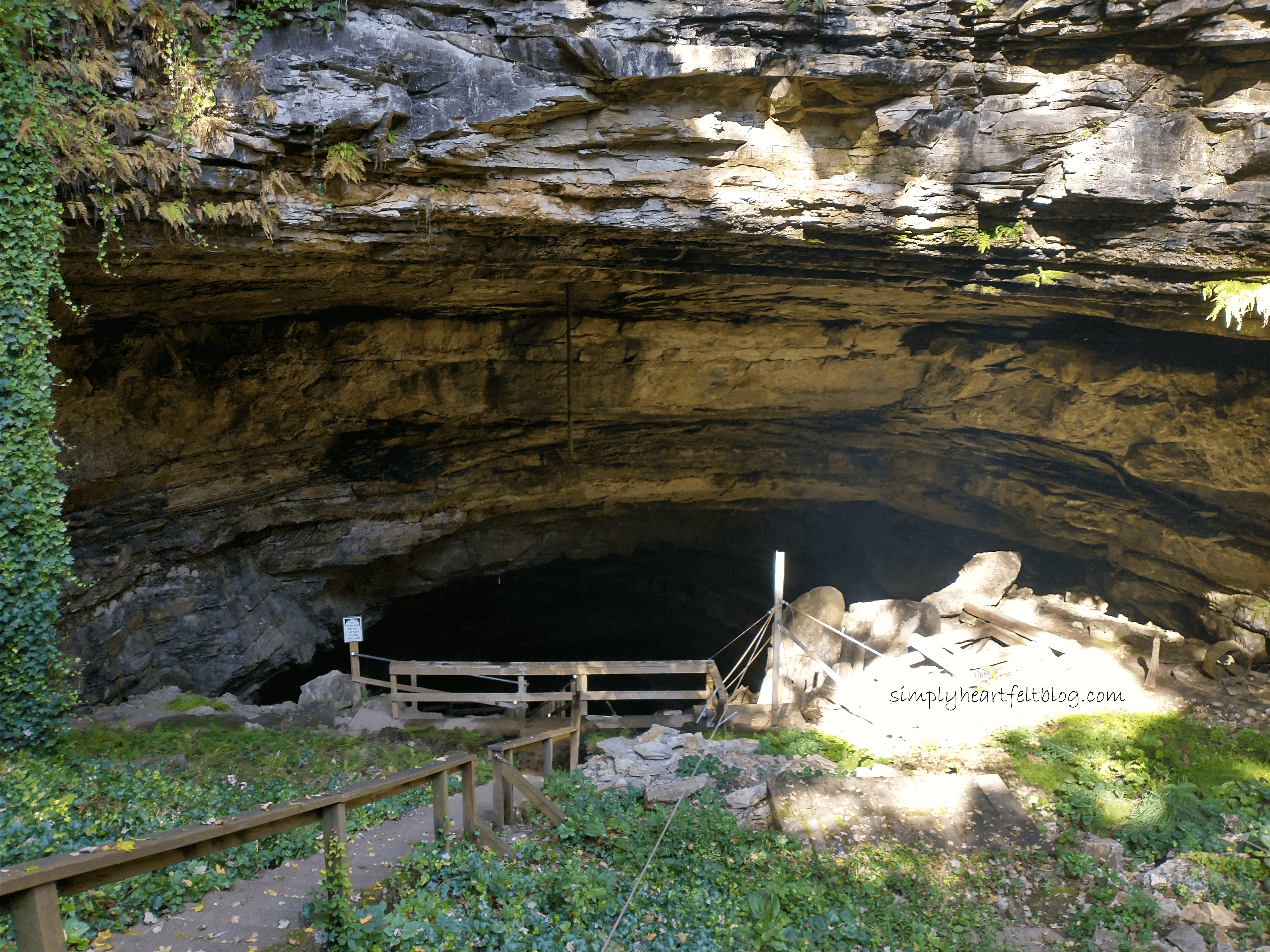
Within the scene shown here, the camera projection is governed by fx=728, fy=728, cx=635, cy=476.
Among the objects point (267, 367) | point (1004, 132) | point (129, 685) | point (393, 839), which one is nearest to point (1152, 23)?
point (1004, 132)

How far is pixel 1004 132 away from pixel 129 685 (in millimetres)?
13539

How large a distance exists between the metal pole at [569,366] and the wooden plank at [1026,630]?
689 cm

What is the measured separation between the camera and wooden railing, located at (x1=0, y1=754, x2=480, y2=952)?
221 centimetres

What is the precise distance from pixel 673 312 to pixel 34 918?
32.4 ft

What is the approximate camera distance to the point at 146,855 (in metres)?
2.46

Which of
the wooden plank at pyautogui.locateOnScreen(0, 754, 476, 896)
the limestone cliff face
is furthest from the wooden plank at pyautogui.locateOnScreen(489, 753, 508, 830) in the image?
the limestone cliff face

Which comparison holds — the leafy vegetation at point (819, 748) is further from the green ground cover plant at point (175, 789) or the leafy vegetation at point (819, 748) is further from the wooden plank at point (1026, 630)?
the wooden plank at point (1026, 630)

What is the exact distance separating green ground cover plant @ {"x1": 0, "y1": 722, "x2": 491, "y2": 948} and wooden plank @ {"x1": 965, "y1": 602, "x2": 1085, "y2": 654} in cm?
704

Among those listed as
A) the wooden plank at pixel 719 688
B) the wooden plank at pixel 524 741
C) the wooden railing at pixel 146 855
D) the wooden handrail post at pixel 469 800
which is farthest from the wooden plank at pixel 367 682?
the wooden railing at pixel 146 855

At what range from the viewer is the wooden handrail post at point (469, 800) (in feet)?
14.0

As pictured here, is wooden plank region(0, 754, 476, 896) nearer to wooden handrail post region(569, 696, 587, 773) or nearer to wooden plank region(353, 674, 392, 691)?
wooden handrail post region(569, 696, 587, 773)

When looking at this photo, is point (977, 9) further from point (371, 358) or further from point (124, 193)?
point (371, 358)

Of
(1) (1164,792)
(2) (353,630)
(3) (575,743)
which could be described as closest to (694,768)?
(3) (575,743)

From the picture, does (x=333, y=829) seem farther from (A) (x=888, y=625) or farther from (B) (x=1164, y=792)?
(A) (x=888, y=625)
